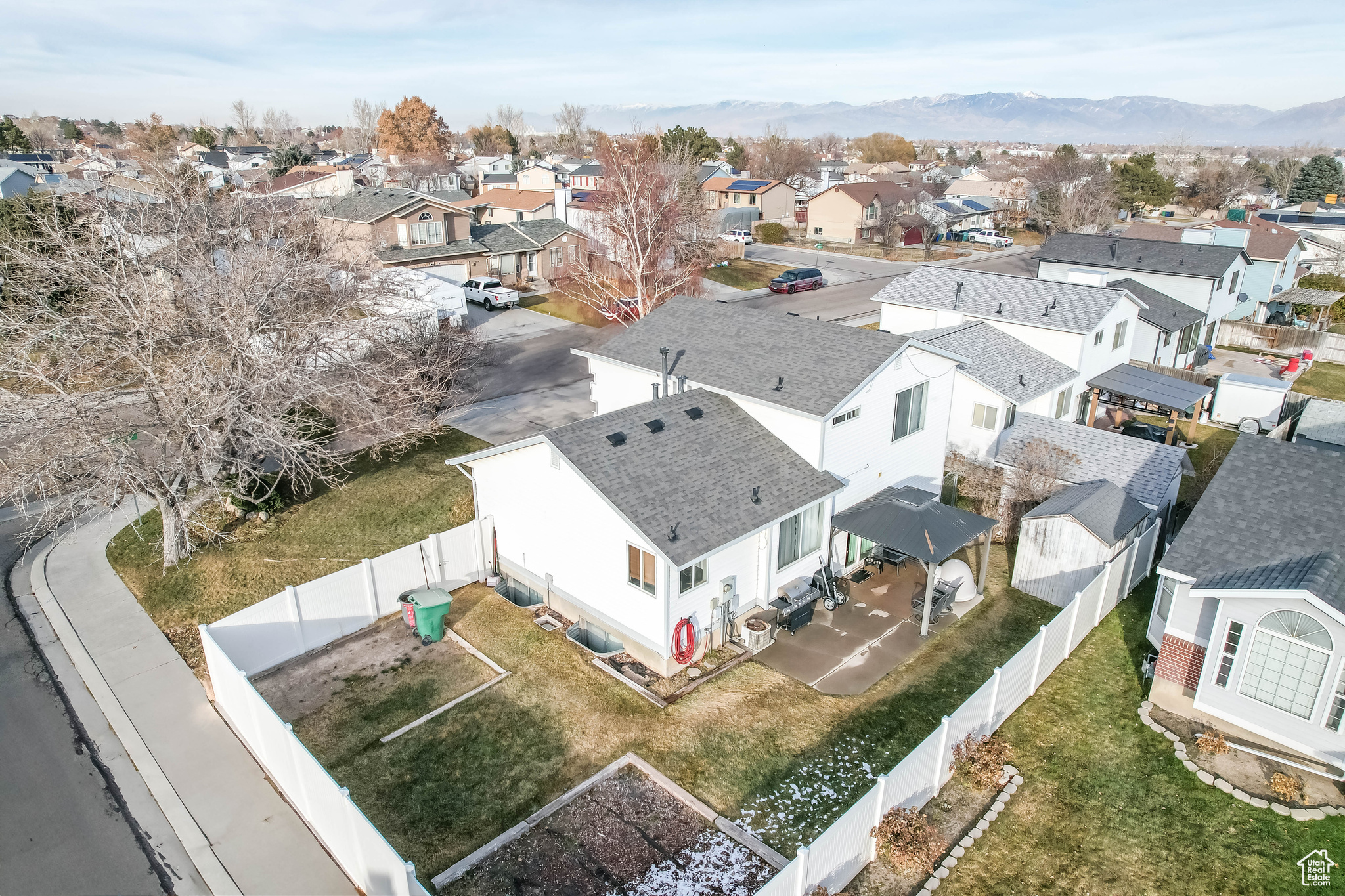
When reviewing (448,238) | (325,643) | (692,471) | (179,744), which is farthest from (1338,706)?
(448,238)

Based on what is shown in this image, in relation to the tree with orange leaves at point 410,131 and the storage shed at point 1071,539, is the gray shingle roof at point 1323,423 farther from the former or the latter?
the tree with orange leaves at point 410,131

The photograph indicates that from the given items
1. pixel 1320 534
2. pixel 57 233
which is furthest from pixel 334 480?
pixel 1320 534

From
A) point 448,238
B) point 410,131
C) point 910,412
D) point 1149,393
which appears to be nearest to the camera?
point 910,412

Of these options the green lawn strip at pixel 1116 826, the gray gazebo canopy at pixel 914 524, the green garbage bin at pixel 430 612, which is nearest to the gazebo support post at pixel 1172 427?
the gray gazebo canopy at pixel 914 524

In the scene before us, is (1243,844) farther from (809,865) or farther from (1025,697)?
(809,865)

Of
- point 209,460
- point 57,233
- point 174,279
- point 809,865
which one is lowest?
point 809,865

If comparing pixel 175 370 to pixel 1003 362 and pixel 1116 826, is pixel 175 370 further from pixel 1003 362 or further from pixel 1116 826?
pixel 1003 362

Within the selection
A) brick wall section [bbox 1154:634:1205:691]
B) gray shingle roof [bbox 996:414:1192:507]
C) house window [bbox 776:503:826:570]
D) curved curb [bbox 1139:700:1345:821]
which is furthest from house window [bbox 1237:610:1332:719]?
house window [bbox 776:503:826:570]
